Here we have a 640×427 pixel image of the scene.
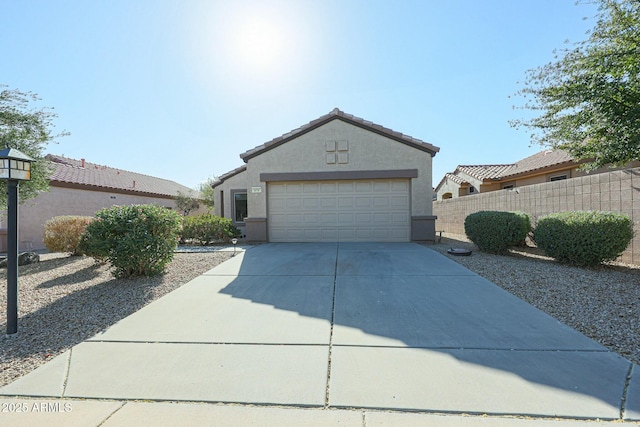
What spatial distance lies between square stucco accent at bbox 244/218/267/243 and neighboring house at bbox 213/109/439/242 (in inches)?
1.6

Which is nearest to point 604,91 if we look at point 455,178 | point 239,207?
point 239,207

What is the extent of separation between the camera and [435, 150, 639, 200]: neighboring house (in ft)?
48.4

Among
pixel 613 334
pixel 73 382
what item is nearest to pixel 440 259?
pixel 613 334

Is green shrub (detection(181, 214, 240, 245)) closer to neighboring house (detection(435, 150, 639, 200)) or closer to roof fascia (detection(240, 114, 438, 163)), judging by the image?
roof fascia (detection(240, 114, 438, 163))

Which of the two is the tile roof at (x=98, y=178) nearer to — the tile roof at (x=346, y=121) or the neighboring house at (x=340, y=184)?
the tile roof at (x=346, y=121)

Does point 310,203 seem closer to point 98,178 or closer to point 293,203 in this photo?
point 293,203

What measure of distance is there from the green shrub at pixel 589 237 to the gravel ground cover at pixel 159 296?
33 centimetres

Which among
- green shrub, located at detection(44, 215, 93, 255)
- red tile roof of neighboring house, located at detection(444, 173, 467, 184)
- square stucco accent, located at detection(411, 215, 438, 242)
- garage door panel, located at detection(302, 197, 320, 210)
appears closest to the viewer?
green shrub, located at detection(44, 215, 93, 255)

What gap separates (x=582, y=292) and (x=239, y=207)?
573 inches

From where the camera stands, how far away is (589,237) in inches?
260

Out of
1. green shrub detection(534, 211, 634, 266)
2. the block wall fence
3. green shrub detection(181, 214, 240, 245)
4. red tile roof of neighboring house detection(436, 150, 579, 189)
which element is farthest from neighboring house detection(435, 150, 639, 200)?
green shrub detection(181, 214, 240, 245)

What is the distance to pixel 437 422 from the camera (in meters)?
2.34

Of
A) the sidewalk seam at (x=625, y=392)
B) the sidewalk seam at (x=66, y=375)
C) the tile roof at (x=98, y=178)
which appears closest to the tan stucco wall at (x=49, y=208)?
the tile roof at (x=98, y=178)

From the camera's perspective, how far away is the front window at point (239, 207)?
16234 mm
